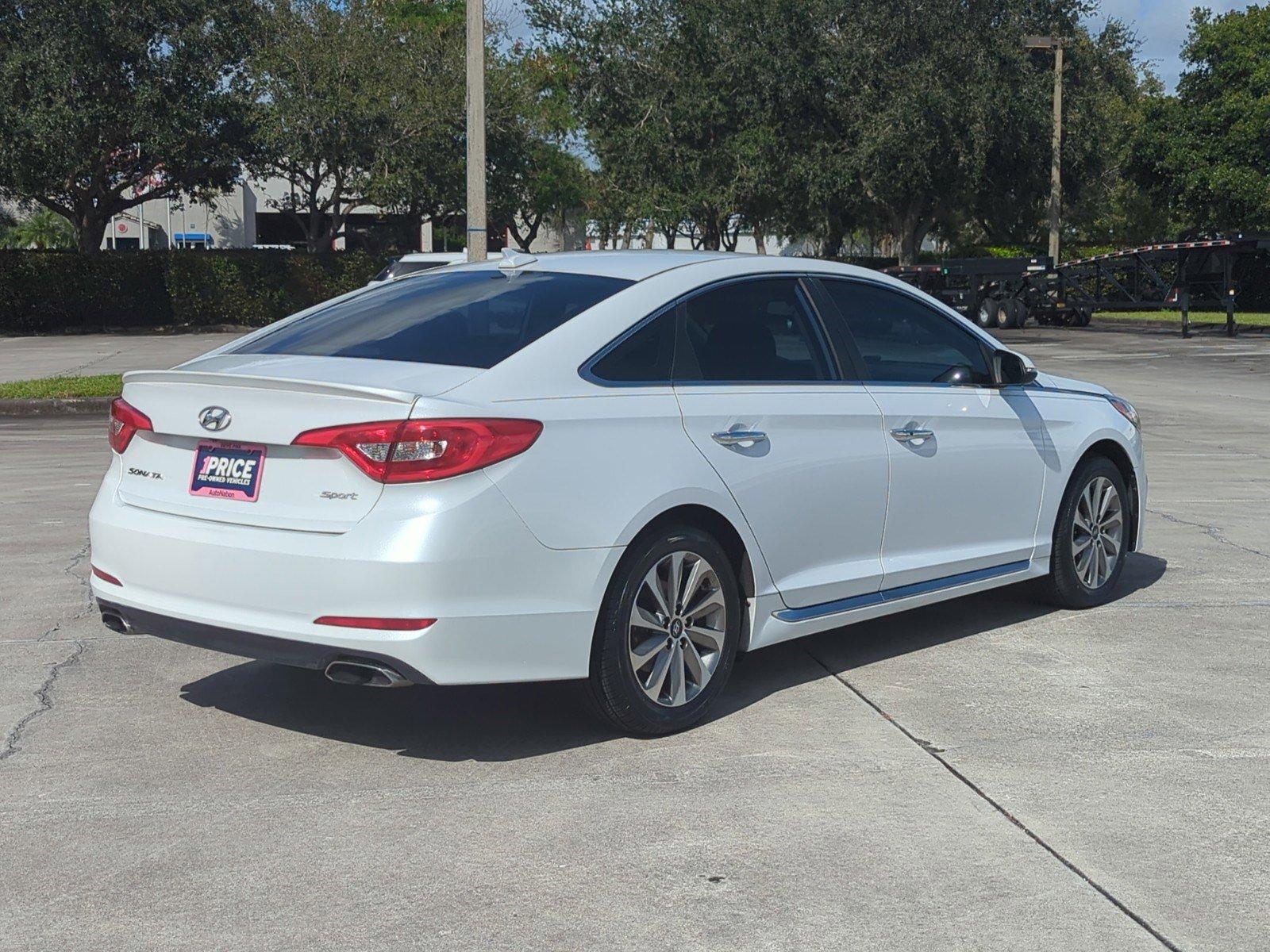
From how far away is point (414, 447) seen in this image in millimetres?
4562

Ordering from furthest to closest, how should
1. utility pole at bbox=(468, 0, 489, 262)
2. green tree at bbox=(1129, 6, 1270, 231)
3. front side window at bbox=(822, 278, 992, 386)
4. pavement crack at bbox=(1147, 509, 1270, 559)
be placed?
green tree at bbox=(1129, 6, 1270, 231) → utility pole at bbox=(468, 0, 489, 262) → pavement crack at bbox=(1147, 509, 1270, 559) → front side window at bbox=(822, 278, 992, 386)

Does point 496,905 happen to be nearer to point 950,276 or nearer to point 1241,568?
point 1241,568

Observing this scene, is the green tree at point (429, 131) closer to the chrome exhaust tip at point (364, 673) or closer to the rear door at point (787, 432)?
the rear door at point (787, 432)

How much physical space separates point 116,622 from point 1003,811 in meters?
3.06

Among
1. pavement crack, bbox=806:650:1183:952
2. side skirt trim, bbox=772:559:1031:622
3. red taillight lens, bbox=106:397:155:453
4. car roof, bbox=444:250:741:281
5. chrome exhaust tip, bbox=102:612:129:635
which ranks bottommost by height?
pavement crack, bbox=806:650:1183:952

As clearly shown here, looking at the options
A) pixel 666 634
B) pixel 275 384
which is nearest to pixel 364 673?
pixel 275 384

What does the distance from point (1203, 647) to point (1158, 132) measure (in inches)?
1691

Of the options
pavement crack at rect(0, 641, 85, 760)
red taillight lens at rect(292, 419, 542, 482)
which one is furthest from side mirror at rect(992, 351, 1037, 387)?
pavement crack at rect(0, 641, 85, 760)

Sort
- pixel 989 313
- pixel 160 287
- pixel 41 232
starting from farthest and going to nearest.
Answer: pixel 41 232, pixel 989 313, pixel 160 287

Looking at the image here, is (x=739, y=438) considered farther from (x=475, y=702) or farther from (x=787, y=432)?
(x=475, y=702)

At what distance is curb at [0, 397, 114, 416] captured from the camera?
1819 cm

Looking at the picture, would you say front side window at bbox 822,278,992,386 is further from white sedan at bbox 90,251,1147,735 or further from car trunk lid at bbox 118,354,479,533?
car trunk lid at bbox 118,354,479,533

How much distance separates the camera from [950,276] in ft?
117

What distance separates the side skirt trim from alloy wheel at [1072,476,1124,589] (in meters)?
0.48
